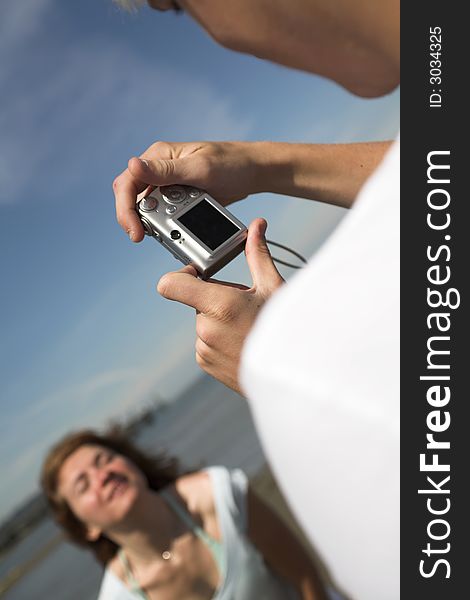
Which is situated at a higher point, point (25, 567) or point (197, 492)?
point (197, 492)

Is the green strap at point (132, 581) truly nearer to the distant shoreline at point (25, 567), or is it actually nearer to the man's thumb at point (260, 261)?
the man's thumb at point (260, 261)

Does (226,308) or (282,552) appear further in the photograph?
(282,552)

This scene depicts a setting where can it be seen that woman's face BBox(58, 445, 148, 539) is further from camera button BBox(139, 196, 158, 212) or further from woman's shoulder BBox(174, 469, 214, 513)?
camera button BBox(139, 196, 158, 212)

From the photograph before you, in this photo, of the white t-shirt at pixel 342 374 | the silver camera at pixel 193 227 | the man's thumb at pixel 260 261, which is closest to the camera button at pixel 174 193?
the silver camera at pixel 193 227

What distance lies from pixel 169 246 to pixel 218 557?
999 mm

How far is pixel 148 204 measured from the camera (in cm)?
65

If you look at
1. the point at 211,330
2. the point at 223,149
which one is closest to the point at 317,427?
the point at 211,330

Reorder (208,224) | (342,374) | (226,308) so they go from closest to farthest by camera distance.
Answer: (342,374) → (226,308) → (208,224)

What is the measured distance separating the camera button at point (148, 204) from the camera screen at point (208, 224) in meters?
0.03

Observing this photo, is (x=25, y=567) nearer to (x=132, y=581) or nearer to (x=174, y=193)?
(x=132, y=581)

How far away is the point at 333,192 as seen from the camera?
0.77 meters

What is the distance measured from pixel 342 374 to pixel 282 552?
1.30m

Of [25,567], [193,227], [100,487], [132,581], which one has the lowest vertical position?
[25,567]

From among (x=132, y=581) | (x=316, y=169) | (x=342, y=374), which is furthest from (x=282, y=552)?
(x=342, y=374)
